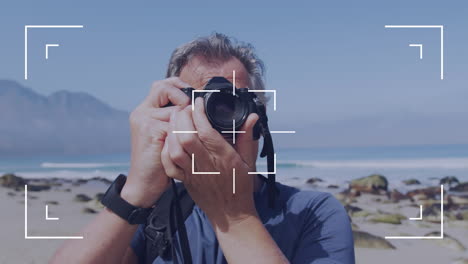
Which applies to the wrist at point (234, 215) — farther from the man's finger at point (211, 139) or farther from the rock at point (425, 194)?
the rock at point (425, 194)

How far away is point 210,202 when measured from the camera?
146 cm

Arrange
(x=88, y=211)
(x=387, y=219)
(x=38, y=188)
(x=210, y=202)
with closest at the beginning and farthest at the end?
(x=210, y=202) < (x=387, y=219) < (x=88, y=211) < (x=38, y=188)

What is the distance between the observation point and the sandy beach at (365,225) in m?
5.26

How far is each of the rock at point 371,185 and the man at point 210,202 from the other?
27.4ft

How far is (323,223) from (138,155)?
63 centimetres

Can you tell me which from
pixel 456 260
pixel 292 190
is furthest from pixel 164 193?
pixel 456 260

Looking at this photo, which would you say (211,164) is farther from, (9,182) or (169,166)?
(9,182)

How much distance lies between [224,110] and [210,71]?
1.24 feet

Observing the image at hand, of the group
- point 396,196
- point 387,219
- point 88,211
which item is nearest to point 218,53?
point 387,219

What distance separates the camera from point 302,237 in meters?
1.65

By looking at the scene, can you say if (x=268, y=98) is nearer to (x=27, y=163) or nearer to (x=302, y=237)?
(x=302, y=237)

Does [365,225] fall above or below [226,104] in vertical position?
below

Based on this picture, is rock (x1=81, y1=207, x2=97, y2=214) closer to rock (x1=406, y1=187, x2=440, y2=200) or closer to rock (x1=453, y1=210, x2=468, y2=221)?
rock (x1=453, y1=210, x2=468, y2=221)

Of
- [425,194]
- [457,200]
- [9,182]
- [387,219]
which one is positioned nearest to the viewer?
[387,219]
